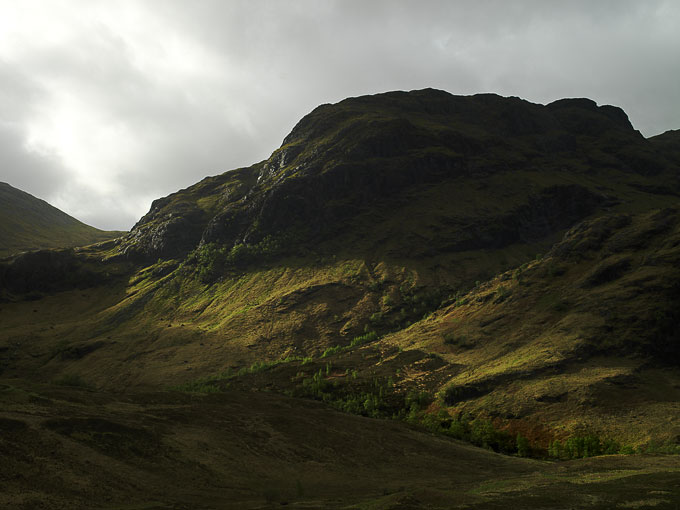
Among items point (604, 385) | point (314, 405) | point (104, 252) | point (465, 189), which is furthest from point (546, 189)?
point (104, 252)

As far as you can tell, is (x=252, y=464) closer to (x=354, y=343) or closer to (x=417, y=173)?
(x=354, y=343)

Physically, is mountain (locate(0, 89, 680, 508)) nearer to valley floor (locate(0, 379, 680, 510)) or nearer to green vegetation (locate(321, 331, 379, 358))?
green vegetation (locate(321, 331, 379, 358))

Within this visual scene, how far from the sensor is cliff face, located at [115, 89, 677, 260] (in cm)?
11294

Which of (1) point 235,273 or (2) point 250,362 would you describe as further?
(1) point 235,273

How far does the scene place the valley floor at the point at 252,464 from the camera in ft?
53.3

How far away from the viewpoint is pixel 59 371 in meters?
74.2

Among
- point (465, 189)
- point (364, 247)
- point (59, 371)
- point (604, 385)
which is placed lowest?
point (59, 371)

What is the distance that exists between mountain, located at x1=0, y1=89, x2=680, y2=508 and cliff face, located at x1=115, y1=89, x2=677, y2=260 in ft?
2.49

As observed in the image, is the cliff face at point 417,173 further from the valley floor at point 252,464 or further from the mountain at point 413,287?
the valley floor at point 252,464

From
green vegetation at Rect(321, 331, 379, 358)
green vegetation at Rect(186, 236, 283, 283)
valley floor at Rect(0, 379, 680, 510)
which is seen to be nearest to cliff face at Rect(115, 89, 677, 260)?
green vegetation at Rect(186, 236, 283, 283)

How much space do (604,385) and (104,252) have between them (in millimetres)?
152358

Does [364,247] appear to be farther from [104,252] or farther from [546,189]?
[104,252]

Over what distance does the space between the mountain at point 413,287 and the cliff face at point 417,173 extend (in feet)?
2.49

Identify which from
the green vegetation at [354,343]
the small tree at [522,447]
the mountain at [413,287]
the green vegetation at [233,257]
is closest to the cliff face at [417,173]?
the mountain at [413,287]
